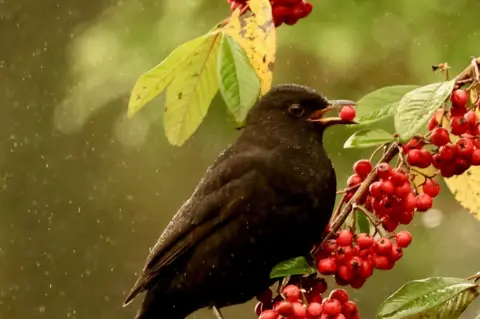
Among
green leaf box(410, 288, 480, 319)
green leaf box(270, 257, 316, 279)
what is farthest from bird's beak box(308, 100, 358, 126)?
green leaf box(410, 288, 480, 319)

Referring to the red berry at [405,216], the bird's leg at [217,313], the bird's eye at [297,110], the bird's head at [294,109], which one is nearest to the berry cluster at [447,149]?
the red berry at [405,216]

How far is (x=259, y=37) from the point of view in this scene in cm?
135

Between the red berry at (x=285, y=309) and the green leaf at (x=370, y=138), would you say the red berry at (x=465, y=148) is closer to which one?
the green leaf at (x=370, y=138)

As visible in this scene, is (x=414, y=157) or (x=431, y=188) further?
(x=431, y=188)

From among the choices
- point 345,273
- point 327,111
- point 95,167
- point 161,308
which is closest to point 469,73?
point 345,273

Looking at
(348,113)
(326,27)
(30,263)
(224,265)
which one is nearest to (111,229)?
(30,263)

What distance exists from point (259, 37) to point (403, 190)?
0.34 m

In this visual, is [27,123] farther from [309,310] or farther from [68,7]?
[309,310]

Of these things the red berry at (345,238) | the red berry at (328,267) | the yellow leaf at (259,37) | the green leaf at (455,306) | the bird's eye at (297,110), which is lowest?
the bird's eye at (297,110)

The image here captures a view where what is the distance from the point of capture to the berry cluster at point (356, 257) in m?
1.52

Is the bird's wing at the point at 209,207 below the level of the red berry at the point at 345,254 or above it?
below

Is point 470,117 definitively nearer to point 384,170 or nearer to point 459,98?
point 459,98

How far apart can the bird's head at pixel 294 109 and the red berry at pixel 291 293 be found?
498mm

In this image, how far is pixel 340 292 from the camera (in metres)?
1.51
